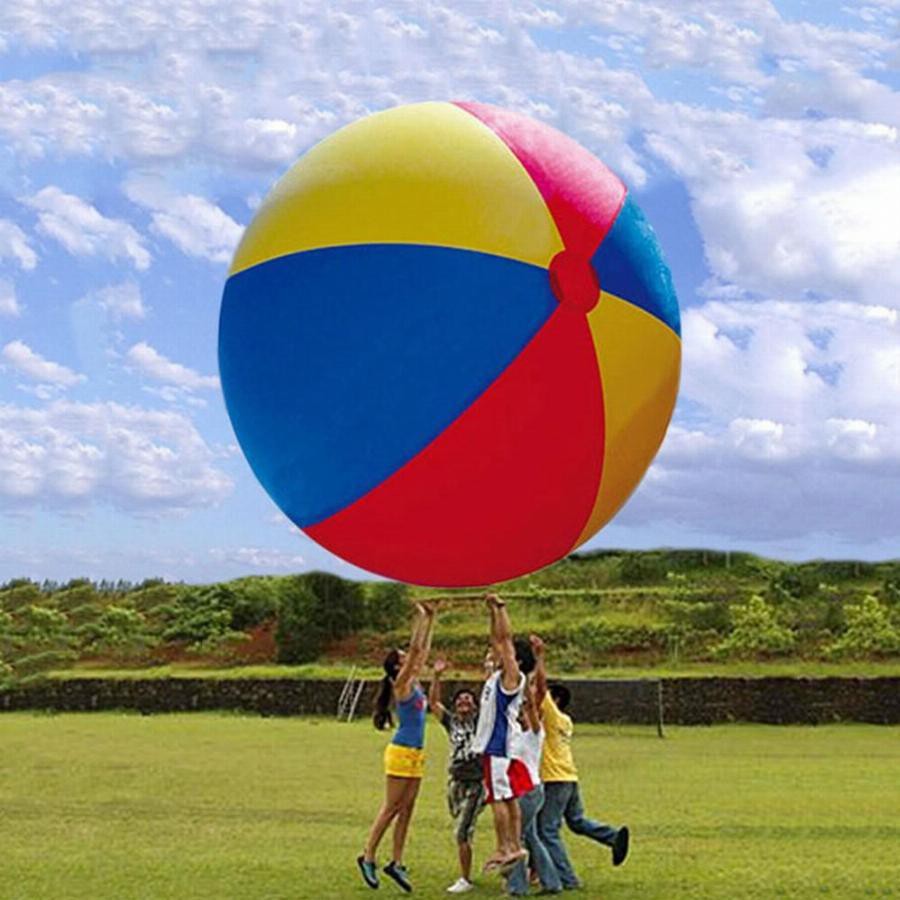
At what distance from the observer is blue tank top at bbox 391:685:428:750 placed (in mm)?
8633

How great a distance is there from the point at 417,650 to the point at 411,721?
0.71m

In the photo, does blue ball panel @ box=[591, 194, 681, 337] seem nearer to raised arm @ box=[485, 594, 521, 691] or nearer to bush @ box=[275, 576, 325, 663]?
raised arm @ box=[485, 594, 521, 691]

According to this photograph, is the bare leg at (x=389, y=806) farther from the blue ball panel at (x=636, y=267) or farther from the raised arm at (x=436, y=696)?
the blue ball panel at (x=636, y=267)

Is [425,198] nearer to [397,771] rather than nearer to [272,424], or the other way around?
[272,424]

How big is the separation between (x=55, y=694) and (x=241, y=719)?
5.77 meters

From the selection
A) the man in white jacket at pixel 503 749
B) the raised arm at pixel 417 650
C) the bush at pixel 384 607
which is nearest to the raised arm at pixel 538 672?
the man in white jacket at pixel 503 749

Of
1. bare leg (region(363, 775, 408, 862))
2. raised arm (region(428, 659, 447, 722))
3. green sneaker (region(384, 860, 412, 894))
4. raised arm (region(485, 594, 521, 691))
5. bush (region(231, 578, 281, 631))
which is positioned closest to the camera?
raised arm (region(485, 594, 521, 691))

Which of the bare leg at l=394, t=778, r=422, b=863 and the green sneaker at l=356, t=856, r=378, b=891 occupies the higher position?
the bare leg at l=394, t=778, r=422, b=863

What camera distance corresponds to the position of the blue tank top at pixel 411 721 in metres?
8.63

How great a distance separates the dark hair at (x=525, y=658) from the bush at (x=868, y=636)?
2623 cm

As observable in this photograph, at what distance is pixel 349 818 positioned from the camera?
12586 millimetres

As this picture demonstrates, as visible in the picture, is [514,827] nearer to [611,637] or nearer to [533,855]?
[533,855]

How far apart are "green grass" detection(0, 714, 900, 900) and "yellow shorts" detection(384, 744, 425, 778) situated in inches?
30.3

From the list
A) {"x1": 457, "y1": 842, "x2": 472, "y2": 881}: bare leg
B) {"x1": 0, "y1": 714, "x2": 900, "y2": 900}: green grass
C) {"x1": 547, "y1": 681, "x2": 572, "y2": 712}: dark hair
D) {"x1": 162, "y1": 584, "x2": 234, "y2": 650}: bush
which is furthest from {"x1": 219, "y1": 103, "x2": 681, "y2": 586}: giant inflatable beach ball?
{"x1": 162, "y1": 584, "x2": 234, "y2": 650}: bush
